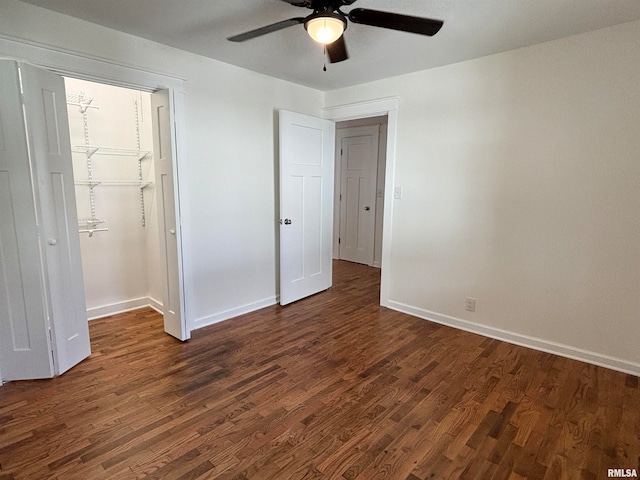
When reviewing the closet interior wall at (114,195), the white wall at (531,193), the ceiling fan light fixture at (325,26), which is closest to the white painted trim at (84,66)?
the closet interior wall at (114,195)

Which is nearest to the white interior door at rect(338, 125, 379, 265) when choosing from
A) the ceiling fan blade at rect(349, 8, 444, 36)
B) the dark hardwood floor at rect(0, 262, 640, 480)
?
the dark hardwood floor at rect(0, 262, 640, 480)

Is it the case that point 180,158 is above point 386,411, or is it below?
above

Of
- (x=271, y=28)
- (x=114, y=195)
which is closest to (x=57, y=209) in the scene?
(x=114, y=195)

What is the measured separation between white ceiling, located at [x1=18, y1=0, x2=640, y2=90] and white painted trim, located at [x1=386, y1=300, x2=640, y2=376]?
2388 millimetres

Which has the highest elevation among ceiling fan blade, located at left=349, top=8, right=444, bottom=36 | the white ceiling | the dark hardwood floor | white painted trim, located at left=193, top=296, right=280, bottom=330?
the white ceiling

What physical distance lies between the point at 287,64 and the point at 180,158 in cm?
134

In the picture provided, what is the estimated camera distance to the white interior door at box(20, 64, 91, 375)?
222 cm

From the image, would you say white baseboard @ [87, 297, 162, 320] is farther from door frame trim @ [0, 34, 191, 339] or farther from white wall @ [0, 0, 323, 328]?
door frame trim @ [0, 34, 191, 339]

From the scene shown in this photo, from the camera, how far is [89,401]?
84.8 inches

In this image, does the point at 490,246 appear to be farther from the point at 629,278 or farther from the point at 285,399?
the point at 285,399

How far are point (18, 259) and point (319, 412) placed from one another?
2185mm

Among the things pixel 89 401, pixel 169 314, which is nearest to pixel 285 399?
pixel 89 401
